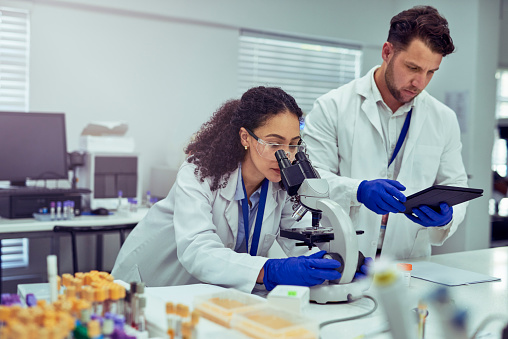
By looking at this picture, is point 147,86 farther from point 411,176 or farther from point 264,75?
point 411,176

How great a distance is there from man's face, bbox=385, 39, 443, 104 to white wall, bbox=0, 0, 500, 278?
2.07 metres

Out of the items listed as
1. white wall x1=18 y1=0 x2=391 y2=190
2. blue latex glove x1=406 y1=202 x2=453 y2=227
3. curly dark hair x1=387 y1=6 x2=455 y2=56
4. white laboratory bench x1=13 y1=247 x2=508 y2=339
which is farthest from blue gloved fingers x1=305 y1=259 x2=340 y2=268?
white wall x1=18 y1=0 x2=391 y2=190

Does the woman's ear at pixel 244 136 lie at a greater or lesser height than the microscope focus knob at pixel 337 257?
greater

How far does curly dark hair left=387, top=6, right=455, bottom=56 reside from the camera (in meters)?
1.90

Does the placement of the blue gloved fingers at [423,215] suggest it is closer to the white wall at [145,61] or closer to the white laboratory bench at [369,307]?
the white laboratory bench at [369,307]

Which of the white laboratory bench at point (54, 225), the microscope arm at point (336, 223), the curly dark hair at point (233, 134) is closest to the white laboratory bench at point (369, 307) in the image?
the microscope arm at point (336, 223)

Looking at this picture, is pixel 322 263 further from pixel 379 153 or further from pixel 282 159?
pixel 379 153

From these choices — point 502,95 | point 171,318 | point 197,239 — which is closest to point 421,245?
point 197,239

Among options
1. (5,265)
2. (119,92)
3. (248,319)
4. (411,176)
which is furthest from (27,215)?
(248,319)

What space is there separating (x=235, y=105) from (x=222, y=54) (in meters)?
2.55

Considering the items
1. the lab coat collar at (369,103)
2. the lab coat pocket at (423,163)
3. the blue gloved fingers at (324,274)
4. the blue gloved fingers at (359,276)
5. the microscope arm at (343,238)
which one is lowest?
the blue gloved fingers at (359,276)

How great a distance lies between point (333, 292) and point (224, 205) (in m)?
0.44

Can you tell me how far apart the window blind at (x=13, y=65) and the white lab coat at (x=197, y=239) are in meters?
2.13

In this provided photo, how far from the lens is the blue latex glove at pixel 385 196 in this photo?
1.76 m
